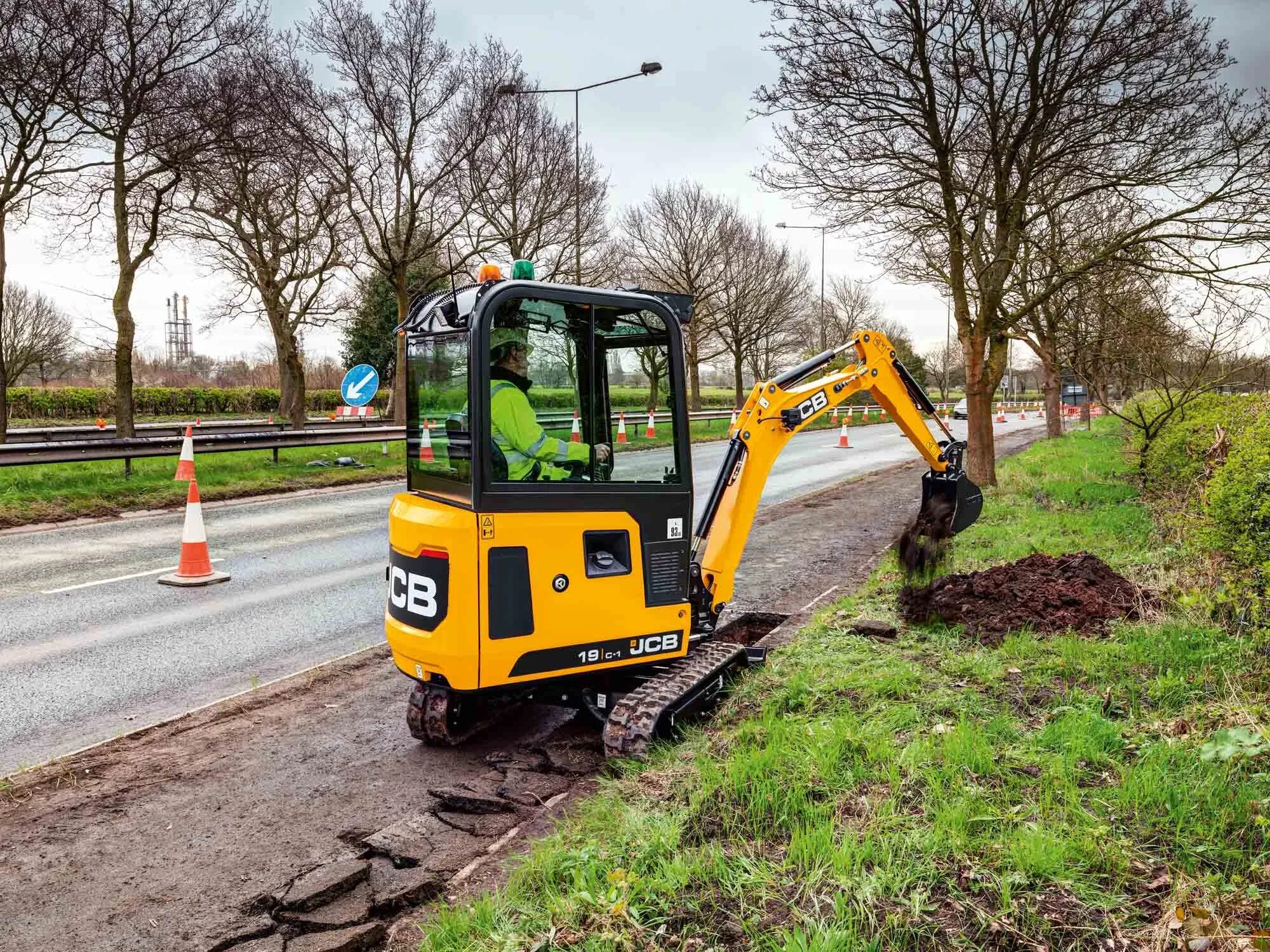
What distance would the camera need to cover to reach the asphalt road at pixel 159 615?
510 cm

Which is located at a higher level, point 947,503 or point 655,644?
point 947,503

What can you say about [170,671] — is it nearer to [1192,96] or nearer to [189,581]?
[189,581]

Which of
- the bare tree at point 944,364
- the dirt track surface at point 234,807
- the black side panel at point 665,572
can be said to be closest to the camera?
the dirt track surface at point 234,807

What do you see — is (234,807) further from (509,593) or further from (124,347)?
(124,347)

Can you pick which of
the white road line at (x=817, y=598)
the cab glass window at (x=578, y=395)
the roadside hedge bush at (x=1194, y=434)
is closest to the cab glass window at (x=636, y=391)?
the cab glass window at (x=578, y=395)

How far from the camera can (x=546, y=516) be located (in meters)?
4.16

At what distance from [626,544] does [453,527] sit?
92 cm

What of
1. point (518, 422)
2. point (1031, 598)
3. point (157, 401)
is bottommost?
point (1031, 598)

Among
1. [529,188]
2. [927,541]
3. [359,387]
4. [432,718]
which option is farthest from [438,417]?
[529,188]

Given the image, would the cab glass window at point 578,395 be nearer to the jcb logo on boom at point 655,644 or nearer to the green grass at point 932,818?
the jcb logo on boom at point 655,644

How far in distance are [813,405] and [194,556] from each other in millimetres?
5862

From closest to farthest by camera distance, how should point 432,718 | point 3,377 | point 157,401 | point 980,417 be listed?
1. point 432,718
2. point 980,417
3. point 3,377
4. point 157,401

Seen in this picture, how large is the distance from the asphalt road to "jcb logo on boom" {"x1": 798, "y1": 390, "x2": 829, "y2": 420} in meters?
1.31

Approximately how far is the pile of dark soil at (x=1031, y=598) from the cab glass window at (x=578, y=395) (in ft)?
8.11
